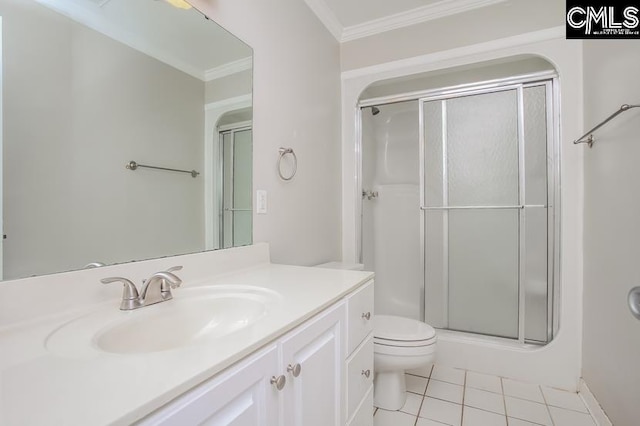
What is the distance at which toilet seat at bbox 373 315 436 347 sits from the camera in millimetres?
1564

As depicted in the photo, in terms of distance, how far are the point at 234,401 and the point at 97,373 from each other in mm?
234

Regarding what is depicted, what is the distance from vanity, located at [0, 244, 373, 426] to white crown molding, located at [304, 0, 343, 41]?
5.43 ft

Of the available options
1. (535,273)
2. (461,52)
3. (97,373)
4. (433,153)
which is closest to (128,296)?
(97,373)

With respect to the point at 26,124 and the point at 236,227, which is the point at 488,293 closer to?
the point at 236,227

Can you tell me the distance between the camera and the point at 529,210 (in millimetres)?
2145

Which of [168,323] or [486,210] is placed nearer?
[168,323]

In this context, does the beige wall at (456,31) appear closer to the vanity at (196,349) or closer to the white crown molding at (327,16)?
the white crown molding at (327,16)

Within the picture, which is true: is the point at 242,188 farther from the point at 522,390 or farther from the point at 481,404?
the point at 522,390

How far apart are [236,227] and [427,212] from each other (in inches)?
62.0

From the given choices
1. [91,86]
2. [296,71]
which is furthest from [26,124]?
[296,71]

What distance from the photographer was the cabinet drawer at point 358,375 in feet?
3.60

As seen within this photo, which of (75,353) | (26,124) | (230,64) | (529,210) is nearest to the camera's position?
(75,353)

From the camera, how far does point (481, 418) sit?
154 centimetres

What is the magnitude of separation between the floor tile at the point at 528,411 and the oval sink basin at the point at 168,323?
1.53 m
